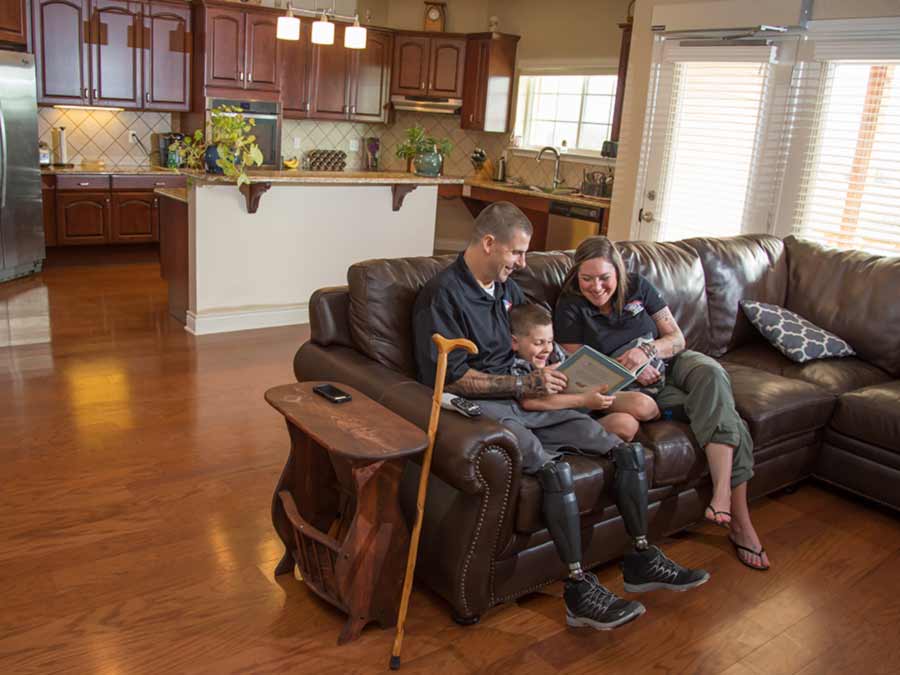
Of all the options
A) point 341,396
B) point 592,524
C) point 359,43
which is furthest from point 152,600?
point 359,43

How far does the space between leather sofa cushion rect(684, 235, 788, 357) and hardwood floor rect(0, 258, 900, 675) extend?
0.83 m

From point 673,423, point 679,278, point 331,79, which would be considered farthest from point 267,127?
point 673,423

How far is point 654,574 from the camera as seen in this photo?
2.60m

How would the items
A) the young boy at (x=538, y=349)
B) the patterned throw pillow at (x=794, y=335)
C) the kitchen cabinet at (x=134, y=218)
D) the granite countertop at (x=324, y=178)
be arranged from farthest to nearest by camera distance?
1. the kitchen cabinet at (x=134, y=218)
2. the granite countertop at (x=324, y=178)
3. the patterned throw pillow at (x=794, y=335)
4. the young boy at (x=538, y=349)

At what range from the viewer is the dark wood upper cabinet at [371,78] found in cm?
827

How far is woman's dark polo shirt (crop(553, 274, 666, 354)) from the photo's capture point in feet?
10.3

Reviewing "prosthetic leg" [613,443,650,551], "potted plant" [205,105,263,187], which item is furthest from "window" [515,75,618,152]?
"prosthetic leg" [613,443,650,551]

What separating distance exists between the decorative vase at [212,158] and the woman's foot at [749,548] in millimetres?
3829

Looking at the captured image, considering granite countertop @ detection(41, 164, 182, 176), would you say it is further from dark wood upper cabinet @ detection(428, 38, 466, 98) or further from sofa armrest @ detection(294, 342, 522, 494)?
sofa armrest @ detection(294, 342, 522, 494)

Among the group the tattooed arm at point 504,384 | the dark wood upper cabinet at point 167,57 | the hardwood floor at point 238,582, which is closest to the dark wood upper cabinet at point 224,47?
the dark wood upper cabinet at point 167,57

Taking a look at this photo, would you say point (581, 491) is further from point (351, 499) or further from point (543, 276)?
Result: point (543, 276)

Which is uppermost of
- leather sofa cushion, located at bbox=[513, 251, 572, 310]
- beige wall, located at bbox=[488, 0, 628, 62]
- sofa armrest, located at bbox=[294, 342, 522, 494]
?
beige wall, located at bbox=[488, 0, 628, 62]

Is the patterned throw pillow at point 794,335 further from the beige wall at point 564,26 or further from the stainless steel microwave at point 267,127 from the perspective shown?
the stainless steel microwave at point 267,127

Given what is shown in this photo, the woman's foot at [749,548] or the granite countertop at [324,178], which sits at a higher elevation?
the granite countertop at [324,178]
